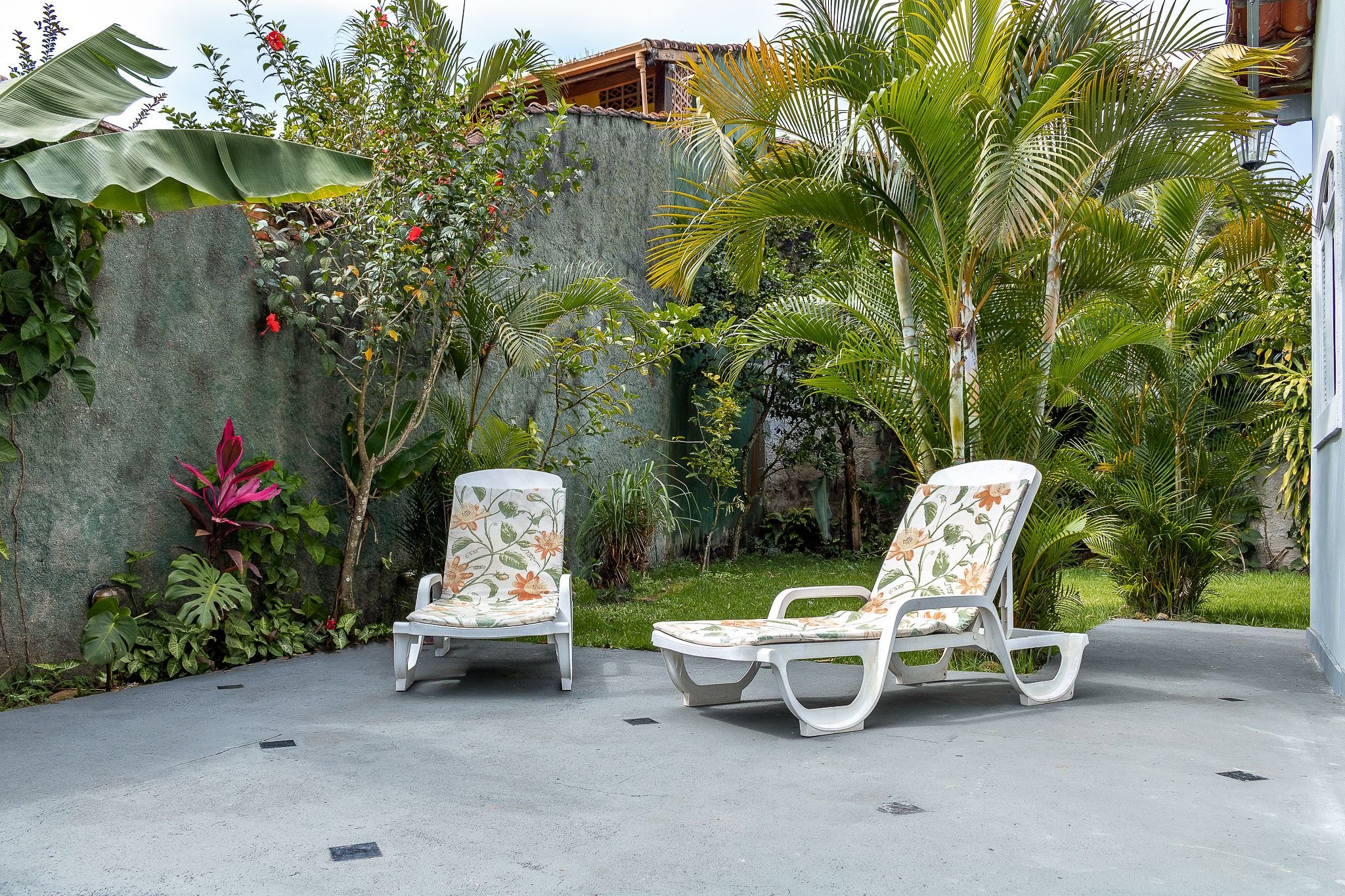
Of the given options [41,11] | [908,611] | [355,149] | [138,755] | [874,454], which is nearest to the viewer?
[138,755]

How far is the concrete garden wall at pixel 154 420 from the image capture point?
5152 mm

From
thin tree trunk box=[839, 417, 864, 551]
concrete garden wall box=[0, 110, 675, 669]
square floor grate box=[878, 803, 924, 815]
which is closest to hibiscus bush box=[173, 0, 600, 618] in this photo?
concrete garden wall box=[0, 110, 675, 669]

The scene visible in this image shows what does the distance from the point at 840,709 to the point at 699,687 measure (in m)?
0.78

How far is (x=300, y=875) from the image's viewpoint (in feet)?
8.73

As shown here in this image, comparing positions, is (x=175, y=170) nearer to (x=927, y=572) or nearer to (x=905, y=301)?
(x=927, y=572)

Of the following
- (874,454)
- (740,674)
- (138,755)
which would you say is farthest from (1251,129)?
(874,454)

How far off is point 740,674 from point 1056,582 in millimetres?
1994

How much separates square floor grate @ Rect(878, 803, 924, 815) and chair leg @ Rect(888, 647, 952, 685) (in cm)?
224

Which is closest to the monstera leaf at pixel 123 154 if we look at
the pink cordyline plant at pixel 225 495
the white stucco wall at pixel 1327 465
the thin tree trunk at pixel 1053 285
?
the pink cordyline plant at pixel 225 495

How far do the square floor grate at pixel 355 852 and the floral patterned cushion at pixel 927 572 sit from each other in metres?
1.82

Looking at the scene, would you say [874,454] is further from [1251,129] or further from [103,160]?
[103,160]

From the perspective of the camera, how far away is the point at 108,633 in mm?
5219

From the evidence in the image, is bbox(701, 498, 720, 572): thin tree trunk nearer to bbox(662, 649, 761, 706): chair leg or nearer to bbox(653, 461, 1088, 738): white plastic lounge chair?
bbox(653, 461, 1088, 738): white plastic lounge chair

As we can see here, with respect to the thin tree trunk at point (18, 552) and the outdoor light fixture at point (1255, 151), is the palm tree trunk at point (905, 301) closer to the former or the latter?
the outdoor light fixture at point (1255, 151)
